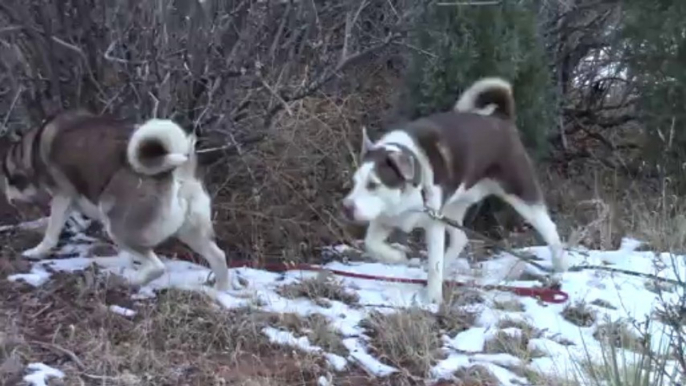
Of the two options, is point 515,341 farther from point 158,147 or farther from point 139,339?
point 158,147

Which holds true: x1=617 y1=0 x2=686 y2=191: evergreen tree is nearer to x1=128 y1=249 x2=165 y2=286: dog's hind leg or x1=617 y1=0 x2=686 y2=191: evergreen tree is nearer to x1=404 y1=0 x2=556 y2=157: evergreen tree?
x1=404 y1=0 x2=556 y2=157: evergreen tree

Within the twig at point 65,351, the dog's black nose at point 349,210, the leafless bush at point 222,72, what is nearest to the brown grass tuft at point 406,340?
the dog's black nose at point 349,210

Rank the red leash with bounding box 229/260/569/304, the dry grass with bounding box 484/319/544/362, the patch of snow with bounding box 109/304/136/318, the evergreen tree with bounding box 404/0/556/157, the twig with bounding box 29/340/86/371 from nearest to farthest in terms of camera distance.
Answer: the twig with bounding box 29/340/86/371 < the dry grass with bounding box 484/319/544/362 < the patch of snow with bounding box 109/304/136/318 < the red leash with bounding box 229/260/569/304 < the evergreen tree with bounding box 404/0/556/157

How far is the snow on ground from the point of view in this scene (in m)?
5.95

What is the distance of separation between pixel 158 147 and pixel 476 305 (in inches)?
74.4

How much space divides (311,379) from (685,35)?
15.3 ft

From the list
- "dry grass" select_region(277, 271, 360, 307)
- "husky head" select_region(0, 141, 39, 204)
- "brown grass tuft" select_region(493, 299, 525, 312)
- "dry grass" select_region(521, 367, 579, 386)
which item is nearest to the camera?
"dry grass" select_region(521, 367, 579, 386)

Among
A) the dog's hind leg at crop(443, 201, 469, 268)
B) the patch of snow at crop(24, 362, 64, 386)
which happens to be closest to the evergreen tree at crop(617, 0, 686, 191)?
the dog's hind leg at crop(443, 201, 469, 268)

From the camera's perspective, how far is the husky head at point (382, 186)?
6.53 m

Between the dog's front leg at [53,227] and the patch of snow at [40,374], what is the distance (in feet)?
5.32

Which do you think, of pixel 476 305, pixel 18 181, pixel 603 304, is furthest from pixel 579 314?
pixel 18 181

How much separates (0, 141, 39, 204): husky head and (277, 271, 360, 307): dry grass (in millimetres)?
1674

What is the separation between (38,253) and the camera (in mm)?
7168

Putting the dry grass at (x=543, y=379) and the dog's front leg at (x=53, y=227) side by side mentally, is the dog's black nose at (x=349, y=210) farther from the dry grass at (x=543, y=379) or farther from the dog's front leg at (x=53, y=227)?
the dog's front leg at (x=53, y=227)
